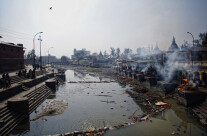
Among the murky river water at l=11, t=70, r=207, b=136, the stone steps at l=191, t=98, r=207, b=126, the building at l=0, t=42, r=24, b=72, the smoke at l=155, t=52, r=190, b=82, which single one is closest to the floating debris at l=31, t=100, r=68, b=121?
the murky river water at l=11, t=70, r=207, b=136

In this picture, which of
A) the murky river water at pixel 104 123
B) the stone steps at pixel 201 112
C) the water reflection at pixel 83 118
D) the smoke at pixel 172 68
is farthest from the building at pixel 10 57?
the smoke at pixel 172 68

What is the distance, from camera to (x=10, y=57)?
108ft

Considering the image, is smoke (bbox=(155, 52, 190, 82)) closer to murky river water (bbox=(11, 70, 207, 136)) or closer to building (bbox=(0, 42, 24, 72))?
murky river water (bbox=(11, 70, 207, 136))

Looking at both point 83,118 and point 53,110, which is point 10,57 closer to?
point 53,110

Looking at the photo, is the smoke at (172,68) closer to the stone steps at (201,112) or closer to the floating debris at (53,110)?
the stone steps at (201,112)

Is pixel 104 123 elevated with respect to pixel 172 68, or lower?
lower

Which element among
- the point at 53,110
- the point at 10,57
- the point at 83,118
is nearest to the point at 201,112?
the point at 83,118

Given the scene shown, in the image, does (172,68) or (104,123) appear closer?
(104,123)

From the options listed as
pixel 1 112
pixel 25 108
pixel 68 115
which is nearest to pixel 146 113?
pixel 68 115

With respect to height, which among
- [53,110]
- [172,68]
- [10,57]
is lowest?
[53,110]

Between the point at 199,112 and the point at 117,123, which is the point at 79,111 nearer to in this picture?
the point at 117,123

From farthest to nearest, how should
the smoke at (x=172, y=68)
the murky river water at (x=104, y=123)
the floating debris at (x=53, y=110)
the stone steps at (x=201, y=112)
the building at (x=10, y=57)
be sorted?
1. the smoke at (x=172, y=68)
2. the building at (x=10, y=57)
3. the floating debris at (x=53, y=110)
4. the stone steps at (x=201, y=112)
5. the murky river water at (x=104, y=123)

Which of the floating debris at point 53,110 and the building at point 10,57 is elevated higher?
the building at point 10,57

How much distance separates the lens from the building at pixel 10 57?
30.2 m
